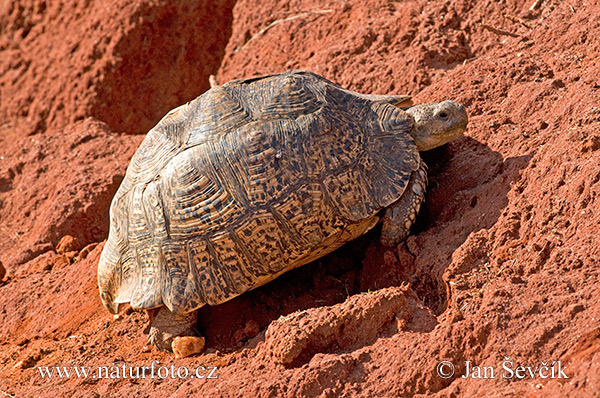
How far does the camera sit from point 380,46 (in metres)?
7.88

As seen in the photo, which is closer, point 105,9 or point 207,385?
point 207,385

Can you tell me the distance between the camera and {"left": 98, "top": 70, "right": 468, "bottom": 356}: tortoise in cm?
554

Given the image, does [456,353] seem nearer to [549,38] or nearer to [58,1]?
[549,38]

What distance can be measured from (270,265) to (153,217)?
109 cm

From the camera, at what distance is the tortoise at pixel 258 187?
18.2 feet

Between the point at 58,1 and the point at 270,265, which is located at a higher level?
the point at 58,1

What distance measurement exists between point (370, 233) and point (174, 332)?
1.95 meters

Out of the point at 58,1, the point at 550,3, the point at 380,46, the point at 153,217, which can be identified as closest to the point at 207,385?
the point at 153,217

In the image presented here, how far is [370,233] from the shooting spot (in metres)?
6.19

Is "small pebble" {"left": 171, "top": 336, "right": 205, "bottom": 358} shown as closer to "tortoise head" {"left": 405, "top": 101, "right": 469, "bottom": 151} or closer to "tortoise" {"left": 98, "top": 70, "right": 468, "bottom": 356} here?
"tortoise" {"left": 98, "top": 70, "right": 468, "bottom": 356}
